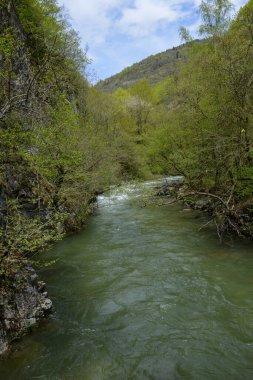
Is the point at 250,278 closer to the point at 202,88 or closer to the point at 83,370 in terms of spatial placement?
the point at 83,370

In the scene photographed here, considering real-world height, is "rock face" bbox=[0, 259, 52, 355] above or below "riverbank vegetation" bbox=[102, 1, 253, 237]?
below

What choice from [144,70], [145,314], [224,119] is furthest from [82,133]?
[144,70]

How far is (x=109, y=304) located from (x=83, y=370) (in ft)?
8.73

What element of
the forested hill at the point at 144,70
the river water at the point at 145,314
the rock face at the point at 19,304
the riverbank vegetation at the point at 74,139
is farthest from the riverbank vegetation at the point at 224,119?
the forested hill at the point at 144,70

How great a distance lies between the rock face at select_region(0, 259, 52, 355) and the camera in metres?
6.82

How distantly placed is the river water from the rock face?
271mm

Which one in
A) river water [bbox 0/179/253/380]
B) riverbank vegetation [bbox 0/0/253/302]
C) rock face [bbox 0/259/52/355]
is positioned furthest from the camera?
riverbank vegetation [bbox 0/0/253/302]

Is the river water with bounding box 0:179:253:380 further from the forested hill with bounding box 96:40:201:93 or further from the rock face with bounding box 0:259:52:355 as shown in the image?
the forested hill with bounding box 96:40:201:93

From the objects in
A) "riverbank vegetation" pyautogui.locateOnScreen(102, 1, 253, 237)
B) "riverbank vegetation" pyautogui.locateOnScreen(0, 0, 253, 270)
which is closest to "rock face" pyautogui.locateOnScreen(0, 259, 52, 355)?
"riverbank vegetation" pyautogui.locateOnScreen(0, 0, 253, 270)

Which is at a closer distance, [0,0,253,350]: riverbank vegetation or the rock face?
the rock face

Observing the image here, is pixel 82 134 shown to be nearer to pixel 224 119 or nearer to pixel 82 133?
pixel 82 133

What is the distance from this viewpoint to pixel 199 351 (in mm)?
6578

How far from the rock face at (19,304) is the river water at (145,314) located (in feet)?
0.89

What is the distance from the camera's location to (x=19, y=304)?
7262 mm
